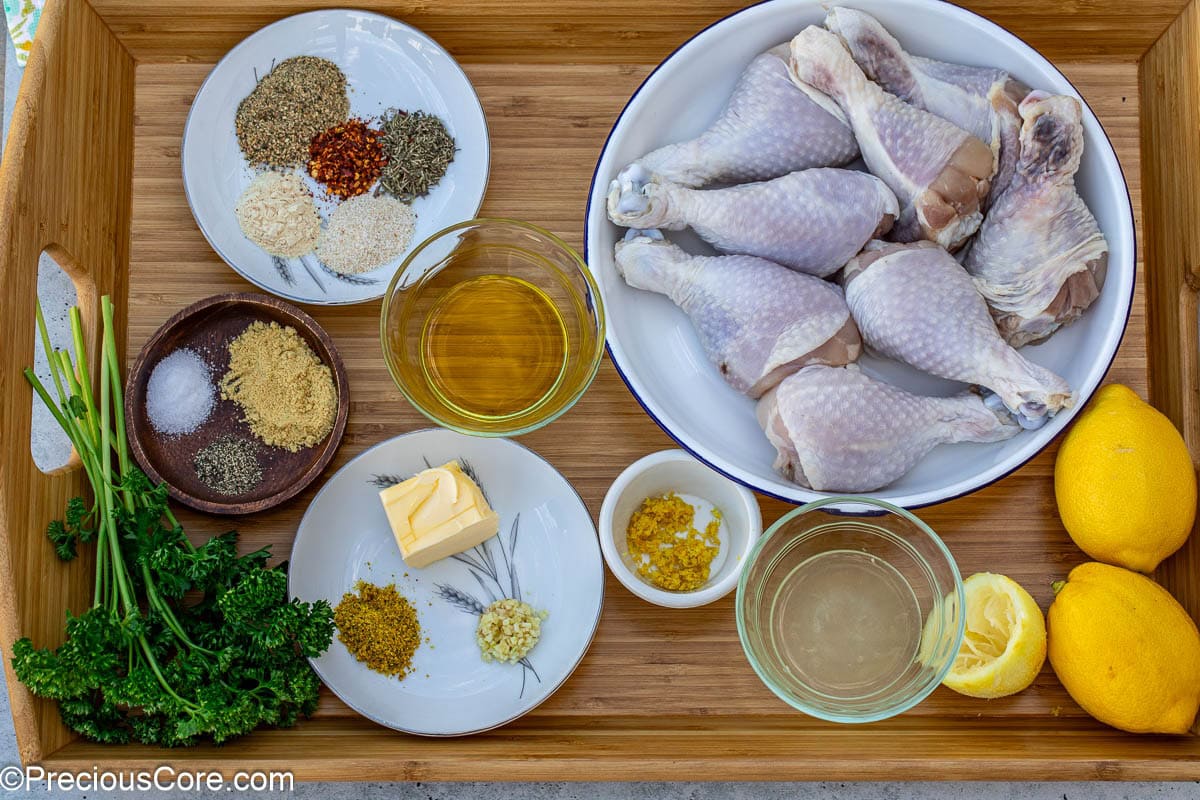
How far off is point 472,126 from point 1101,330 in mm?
771

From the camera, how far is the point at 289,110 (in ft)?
4.07

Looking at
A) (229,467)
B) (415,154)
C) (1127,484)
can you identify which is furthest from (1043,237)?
(229,467)

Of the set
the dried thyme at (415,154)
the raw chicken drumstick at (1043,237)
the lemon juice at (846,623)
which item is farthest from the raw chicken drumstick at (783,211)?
the lemon juice at (846,623)

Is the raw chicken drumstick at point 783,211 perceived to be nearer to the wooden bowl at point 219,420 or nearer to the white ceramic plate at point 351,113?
the white ceramic plate at point 351,113

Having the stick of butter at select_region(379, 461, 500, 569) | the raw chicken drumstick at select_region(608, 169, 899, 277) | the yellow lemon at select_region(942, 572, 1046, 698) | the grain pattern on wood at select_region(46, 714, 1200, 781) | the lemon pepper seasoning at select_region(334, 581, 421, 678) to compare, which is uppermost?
the raw chicken drumstick at select_region(608, 169, 899, 277)

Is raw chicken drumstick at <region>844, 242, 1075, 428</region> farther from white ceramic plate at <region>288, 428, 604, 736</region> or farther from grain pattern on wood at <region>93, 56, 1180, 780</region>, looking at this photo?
white ceramic plate at <region>288, 428, 604, 736</region>

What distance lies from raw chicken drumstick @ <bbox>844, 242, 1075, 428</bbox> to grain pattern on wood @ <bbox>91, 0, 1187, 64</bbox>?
0.35 meters

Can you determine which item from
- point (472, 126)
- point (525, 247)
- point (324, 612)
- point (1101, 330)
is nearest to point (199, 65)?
point (472, 126)

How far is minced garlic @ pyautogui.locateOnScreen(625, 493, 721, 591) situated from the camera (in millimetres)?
1174

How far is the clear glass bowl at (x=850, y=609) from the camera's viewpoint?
3.45 feet

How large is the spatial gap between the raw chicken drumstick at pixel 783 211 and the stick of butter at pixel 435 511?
1.16 feet

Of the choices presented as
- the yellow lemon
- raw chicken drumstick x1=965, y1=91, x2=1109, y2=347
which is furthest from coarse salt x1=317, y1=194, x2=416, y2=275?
the yellow lemon

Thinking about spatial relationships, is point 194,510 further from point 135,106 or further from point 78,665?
point 135,106

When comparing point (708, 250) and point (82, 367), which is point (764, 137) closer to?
point (708, 250)
